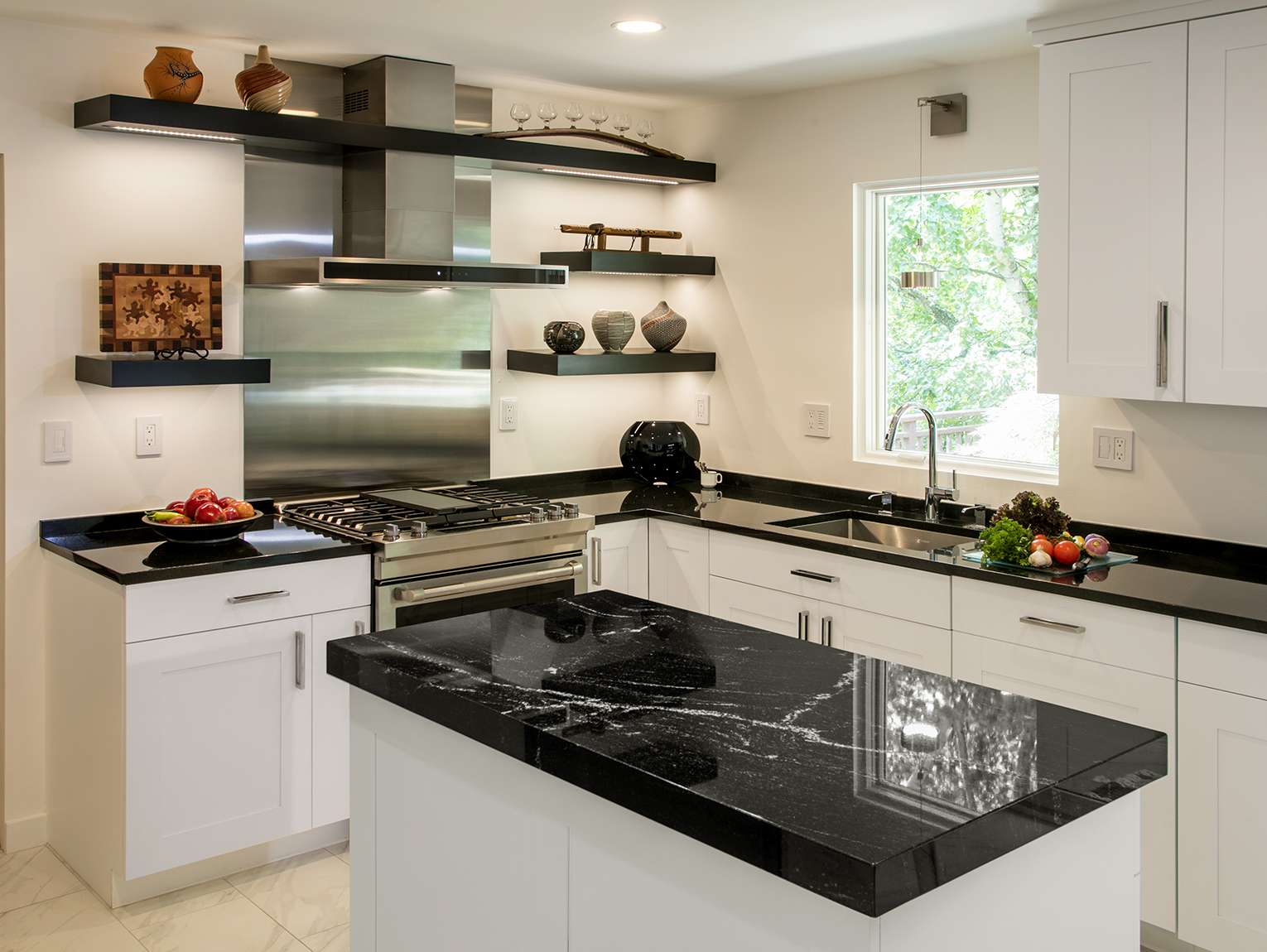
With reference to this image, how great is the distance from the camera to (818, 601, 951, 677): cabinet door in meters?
3.11

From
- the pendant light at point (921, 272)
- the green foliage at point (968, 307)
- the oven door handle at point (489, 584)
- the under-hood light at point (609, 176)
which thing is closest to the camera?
the oven door handle at point (489, 584)

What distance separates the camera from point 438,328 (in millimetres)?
4027

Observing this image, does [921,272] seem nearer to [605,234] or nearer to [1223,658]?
[605,234]

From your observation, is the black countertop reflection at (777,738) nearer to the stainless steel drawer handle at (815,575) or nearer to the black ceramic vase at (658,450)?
the stainless steel drawer handle at (815,575)

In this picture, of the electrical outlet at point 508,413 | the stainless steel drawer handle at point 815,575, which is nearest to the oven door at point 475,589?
the stainless steel drawer handle at point 815,575

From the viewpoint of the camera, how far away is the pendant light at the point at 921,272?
3479mm

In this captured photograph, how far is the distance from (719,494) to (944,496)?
96 cm

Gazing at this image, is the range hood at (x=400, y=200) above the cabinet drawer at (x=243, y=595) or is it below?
above

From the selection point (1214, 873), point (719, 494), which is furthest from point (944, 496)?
point (1214, 873)

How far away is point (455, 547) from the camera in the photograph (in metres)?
3.31

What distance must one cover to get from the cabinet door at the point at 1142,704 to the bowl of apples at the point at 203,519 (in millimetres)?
2199

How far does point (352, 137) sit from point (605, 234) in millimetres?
1112

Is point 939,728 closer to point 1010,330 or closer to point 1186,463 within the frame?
point 1186,463

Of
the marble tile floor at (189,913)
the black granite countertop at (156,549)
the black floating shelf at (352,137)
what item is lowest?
the marble tile floor at (189,913)
